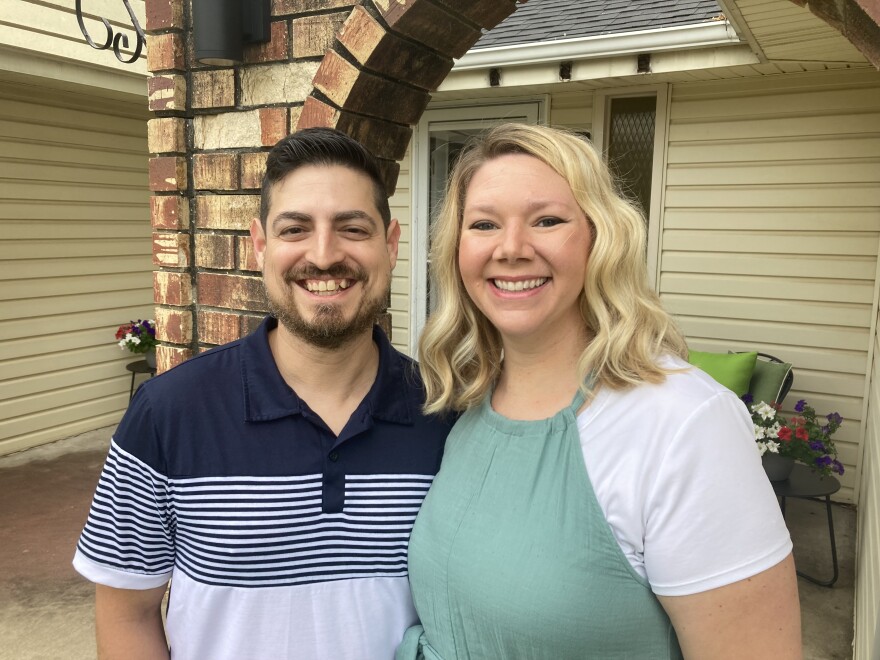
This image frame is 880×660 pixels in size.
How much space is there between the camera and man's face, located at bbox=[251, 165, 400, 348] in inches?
A: 58.5

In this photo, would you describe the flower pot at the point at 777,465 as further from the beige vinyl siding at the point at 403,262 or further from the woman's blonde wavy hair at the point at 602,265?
the beige vinyl siding at the point at 403,262

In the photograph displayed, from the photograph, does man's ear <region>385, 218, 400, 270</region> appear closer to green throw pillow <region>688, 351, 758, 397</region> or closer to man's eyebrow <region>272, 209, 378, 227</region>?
man's eyebrow <region>272, 209, 378, 227</region>

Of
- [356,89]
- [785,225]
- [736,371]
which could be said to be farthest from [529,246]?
[785,225]

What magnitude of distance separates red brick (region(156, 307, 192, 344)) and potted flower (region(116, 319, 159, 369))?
4.43 metres

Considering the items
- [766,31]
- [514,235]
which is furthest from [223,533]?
[766,31]

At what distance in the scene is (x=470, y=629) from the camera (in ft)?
4.19

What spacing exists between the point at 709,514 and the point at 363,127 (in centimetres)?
130

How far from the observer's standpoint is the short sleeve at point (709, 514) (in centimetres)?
108

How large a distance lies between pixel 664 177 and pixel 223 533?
458cm

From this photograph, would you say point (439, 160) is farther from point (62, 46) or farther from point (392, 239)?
point (392, 239)

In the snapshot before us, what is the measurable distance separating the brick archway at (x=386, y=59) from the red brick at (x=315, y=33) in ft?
0.09

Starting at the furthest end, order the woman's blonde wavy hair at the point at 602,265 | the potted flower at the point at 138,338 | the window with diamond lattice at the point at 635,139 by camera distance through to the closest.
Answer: the potted flower at the point at 138,338, the window with diamond lattice at the point at 635,139, the woman's blonde wavy hair at the point at 602,265

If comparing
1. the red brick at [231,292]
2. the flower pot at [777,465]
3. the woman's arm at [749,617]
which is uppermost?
the red brick at [231,292]

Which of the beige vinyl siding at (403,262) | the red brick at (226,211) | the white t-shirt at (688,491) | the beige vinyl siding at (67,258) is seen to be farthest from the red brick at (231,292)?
the beige vinyl siding at (67,258)
